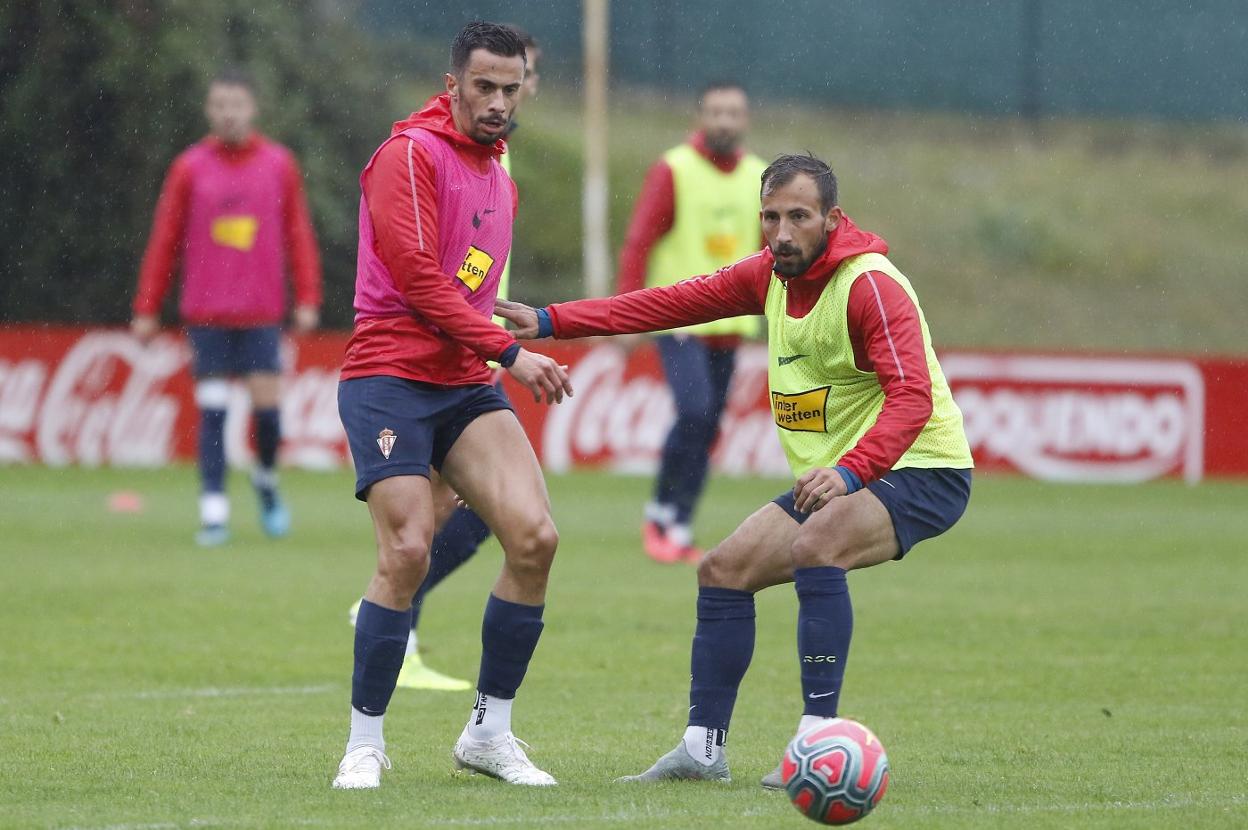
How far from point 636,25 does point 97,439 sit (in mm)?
12730

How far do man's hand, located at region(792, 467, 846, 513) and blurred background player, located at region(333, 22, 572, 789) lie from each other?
0.82m

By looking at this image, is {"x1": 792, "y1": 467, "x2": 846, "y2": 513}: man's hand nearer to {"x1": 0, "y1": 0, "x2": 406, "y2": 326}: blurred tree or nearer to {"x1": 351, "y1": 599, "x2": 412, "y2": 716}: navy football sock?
{"x1": 351, "y1": 599, "x2": 412, "y2": 716}: navy football sock

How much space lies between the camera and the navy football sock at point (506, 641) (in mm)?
6133

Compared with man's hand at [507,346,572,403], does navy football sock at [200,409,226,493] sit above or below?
below

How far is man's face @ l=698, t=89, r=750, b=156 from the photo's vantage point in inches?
472

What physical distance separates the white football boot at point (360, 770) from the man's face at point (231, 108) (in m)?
7.30

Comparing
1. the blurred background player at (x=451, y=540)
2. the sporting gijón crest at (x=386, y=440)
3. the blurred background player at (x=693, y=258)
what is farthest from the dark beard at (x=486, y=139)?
the blurred background player at (x=693, y=258)

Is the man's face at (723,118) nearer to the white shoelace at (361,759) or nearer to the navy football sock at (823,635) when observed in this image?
the navy football sock at (823,635)

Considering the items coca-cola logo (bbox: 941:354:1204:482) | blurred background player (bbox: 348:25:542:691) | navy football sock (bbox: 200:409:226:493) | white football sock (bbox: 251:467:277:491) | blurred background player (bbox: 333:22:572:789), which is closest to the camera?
blurred background player (bbox: 333:22:572:789)

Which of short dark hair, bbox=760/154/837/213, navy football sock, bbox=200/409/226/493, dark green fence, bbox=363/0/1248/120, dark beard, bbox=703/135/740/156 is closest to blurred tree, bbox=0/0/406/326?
dark green fence, bbox=363/0/1248/120

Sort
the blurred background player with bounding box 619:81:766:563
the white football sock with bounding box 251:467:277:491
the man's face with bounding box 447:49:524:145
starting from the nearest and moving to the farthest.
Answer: the man's face with bounding box 447:49:524:145
the blurred background player with bounding box 619:81:766:563
the white football sock with bounding box 251:467:277:491

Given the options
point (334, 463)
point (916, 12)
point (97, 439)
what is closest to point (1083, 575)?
point (334, 463)

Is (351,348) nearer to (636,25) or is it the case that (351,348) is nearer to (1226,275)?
(636,25)

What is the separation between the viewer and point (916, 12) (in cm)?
2759
